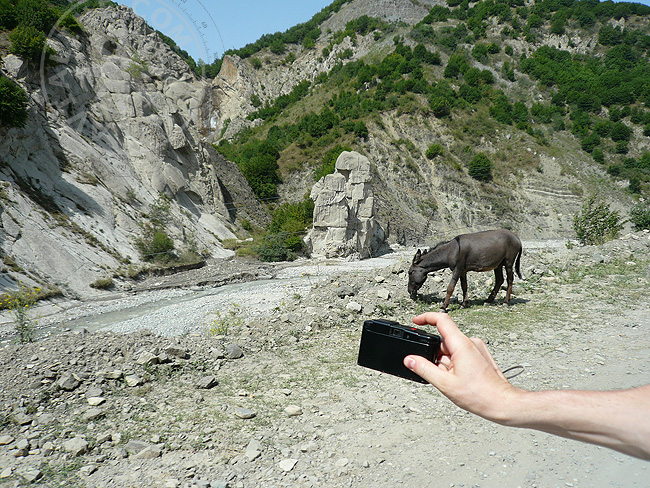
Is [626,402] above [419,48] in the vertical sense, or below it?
below

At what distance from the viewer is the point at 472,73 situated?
62344 mm

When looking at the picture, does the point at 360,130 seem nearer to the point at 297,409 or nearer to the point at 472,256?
the point at 472,256

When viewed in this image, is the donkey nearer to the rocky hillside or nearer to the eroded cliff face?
the eroded cliff face

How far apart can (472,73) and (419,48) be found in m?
10.9

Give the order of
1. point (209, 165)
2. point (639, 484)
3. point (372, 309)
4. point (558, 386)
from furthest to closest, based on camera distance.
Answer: point (209, 165), point (372, 309), point (558, 386), point (639, 484)

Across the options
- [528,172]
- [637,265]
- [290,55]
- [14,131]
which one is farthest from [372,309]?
[290,55]

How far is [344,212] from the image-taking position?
27766 mm

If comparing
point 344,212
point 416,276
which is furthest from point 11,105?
point 416,276

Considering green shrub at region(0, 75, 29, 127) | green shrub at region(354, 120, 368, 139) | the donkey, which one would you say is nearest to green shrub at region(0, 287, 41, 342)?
green shrub at region(0, 75, 29, 127)

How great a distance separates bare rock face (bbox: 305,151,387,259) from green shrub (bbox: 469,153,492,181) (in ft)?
83.0

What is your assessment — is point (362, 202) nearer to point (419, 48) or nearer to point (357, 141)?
point (357, 141)

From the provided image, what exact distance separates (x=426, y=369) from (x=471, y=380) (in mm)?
207

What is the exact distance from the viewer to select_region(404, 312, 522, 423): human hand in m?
1.53

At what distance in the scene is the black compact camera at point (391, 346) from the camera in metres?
2.00
